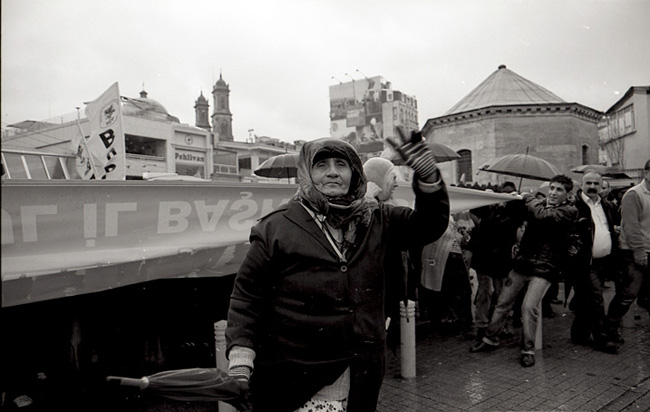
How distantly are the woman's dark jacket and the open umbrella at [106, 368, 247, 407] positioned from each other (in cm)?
440

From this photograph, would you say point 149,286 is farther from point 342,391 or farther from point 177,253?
point 342,391

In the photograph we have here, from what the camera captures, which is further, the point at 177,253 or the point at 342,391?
the point at 177,253

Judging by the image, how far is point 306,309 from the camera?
6.91 ft

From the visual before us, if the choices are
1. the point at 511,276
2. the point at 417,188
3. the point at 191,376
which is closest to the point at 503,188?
the point at 511,276

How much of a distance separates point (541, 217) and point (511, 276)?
810 mm

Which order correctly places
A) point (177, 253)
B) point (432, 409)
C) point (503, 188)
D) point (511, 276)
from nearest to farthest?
point (177, 253) < point (432, 409) < point (511, 276) < point (503, 188)

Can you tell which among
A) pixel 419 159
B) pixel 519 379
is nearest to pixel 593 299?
pixel 519 379

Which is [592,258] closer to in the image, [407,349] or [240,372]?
[407,349]

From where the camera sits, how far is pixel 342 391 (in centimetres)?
216

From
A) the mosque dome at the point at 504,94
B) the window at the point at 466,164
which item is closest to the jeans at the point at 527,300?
the window at the point at 466,164

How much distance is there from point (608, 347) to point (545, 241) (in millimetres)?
1608

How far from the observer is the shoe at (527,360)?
5.30 metres

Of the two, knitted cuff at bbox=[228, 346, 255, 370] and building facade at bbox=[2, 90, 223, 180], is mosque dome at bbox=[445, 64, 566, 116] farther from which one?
knitted cuff at bbox=[228, 346, 255, 370]

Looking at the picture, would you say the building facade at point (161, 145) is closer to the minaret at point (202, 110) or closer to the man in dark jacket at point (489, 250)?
the man in dark jacket at point (489, 250)
